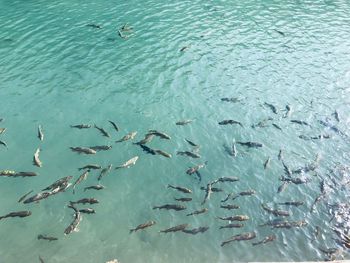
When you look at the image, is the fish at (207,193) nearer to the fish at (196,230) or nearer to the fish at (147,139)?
the fish at (196,230)

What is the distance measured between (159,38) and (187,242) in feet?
65.0

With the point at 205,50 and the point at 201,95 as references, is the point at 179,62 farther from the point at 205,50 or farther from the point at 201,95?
the point at 201,95

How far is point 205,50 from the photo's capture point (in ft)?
95.8

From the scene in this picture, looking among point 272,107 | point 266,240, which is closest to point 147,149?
point 266,240

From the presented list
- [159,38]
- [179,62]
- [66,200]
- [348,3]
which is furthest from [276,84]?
[348,3]

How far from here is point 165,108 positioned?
22.8m

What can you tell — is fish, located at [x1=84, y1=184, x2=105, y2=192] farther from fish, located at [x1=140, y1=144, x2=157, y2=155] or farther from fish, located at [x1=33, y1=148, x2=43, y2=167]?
fish, located at [x1=140, y1=144, x2=157, y2=155]

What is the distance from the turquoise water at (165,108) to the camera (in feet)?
50.9

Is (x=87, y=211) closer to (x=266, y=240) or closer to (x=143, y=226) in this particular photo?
(x=143, y=226)

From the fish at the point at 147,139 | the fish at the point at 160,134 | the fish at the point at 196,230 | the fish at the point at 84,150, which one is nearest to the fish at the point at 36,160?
the fish at the point at 84,150

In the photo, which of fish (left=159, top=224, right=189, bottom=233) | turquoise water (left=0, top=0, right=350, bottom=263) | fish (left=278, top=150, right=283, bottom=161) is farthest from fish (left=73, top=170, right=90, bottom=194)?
fish (left=278, top=150, right=283, bottom=161)

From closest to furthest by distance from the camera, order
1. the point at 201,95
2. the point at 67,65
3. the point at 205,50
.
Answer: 1. the point at 201,95
2. the point at 67,65
3. the point at 205,50

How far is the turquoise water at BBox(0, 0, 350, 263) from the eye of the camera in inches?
610

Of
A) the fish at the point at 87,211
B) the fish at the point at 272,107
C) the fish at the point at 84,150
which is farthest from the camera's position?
the fish at the point at 272,107
